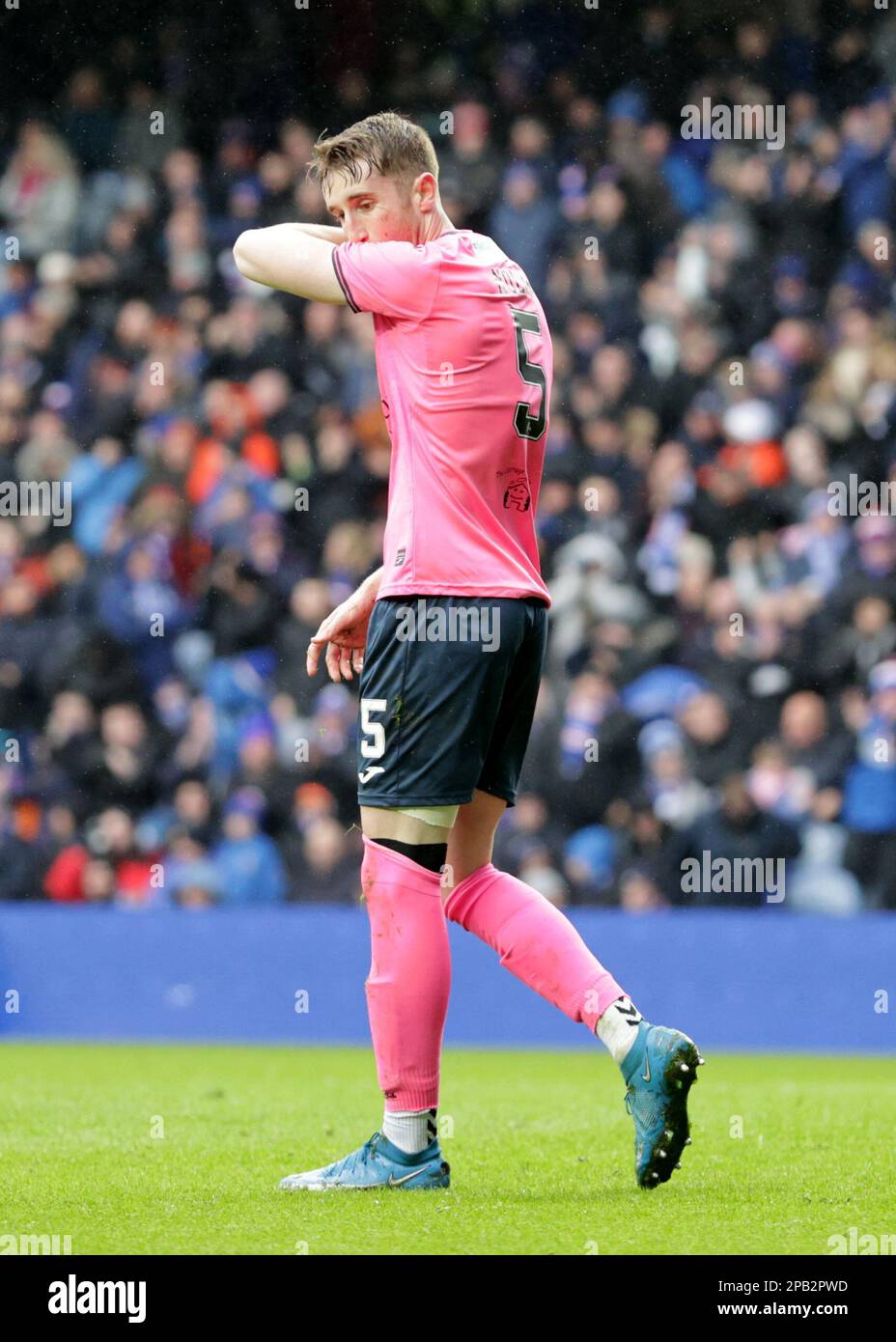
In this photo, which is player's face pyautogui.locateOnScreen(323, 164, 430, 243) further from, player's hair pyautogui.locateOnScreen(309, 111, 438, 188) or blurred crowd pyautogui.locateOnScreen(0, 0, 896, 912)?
blurred crowd pyautogui.locateOnScreen(0, 0, 896, 912)

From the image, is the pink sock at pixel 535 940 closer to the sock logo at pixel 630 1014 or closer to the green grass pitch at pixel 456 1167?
the sock logo at pixel 630 1014

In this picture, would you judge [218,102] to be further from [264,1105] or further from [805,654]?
[264,1105]

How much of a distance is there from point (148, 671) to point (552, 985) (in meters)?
6.79

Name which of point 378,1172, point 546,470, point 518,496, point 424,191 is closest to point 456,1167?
point 378,1172

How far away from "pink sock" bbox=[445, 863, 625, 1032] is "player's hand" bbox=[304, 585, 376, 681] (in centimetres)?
56

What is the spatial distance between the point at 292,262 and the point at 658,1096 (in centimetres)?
189

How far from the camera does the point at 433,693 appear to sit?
4.20 meters

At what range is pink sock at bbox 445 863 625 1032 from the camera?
430 cm

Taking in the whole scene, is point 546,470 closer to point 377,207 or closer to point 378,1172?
point 377,207

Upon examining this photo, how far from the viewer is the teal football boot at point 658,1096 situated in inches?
162

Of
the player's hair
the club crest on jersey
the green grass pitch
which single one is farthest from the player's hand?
the green grass pitch

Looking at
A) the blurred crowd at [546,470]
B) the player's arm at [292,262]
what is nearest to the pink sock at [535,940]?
the player's arm at [292,262]

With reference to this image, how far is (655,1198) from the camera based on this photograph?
4.09 metres

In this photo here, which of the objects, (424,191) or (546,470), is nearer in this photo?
(424,191)
